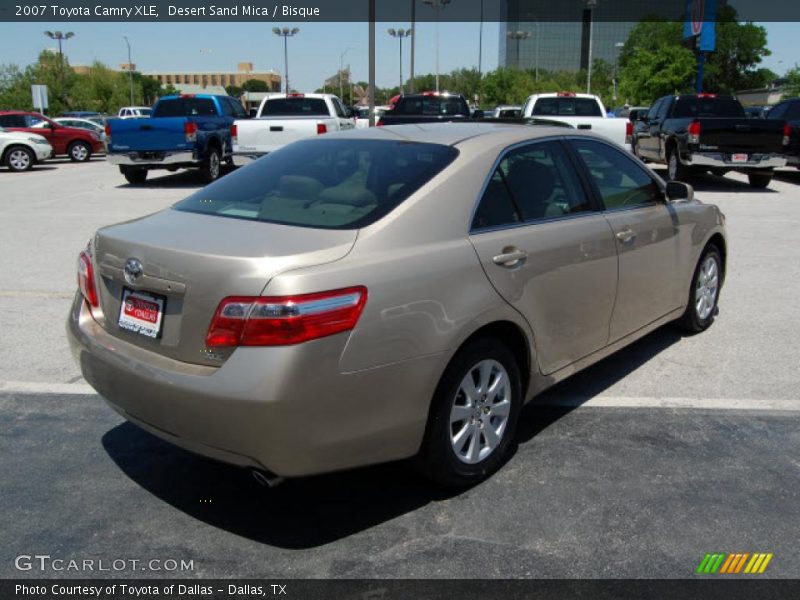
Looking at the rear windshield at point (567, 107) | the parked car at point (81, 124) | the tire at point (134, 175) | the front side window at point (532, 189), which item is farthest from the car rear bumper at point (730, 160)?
the parked car at point (81, 124)

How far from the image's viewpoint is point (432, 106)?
18047mm

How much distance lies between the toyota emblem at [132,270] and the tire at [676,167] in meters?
14.6

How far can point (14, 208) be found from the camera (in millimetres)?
13602

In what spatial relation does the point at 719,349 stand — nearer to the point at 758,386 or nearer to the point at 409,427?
the point at 758,386

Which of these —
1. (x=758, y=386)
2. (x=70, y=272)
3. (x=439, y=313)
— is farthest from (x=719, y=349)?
(x=70, y=272)

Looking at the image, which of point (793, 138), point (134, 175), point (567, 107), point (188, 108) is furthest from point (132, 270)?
point (793, 138)

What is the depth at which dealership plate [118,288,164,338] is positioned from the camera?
3.10 meters

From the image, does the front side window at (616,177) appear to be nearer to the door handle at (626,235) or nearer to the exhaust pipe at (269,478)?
the door handle at (626,235)

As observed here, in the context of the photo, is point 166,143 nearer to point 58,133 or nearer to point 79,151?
point 58,133

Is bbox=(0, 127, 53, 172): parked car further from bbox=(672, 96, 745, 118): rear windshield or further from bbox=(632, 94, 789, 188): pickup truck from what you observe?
bbox=(672, 96, 745, 118): rear windshield

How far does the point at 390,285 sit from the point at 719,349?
3558 mm

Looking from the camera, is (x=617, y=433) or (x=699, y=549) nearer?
(x=699, y=549)

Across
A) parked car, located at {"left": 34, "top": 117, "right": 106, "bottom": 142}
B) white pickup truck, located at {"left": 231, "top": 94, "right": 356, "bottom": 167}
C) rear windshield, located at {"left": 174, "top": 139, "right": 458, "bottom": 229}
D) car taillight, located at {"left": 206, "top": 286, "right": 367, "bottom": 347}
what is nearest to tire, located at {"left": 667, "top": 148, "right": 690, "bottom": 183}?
white pickup truck, located at {"left": 231, "top": 94, "right": 356, "bottom": 167}

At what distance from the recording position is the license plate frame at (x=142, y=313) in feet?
10.1
